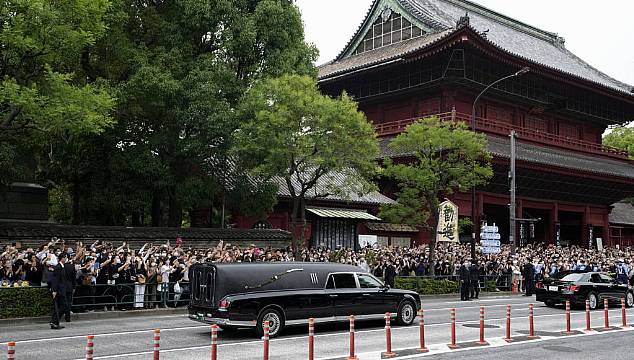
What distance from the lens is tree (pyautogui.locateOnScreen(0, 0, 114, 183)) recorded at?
1888 cm

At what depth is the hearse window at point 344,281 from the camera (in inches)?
670

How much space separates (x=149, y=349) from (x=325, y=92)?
38.6 metres

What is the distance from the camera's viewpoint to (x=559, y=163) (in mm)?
44125

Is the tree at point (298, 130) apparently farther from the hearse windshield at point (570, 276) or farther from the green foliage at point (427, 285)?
the hearse windshield at point (570, 276)

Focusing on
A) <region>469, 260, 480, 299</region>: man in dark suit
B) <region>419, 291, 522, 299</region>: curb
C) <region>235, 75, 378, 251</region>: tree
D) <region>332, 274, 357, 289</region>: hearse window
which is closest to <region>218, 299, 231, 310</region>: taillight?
<region>332, 274, 357, 289</region>: hearse window

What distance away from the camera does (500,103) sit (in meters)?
46.4

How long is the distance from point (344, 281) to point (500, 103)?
32.8m

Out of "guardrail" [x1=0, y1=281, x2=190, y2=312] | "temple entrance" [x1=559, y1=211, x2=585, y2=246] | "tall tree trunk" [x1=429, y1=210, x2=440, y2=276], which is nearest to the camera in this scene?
"guardrail" [x1=0, y1=281, x2=190, y2=312]

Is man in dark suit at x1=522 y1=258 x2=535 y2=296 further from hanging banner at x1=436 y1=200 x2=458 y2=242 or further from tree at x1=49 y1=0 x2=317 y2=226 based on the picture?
tree at x1=49 y1=0 x2=317 y2=226

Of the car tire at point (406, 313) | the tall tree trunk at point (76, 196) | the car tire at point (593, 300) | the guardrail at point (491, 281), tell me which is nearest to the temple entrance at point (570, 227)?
the guardrail at point (491, 281)

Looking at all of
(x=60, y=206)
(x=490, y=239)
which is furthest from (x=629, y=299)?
(x=60, y=206)

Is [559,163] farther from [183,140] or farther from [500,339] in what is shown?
[500,339]

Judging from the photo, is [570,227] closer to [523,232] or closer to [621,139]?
[523,232]

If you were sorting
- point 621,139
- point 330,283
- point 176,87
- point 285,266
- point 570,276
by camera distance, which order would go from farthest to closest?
point 621,139 → point 176,87 → point 570,276 → point 330,283 → point 285,266
